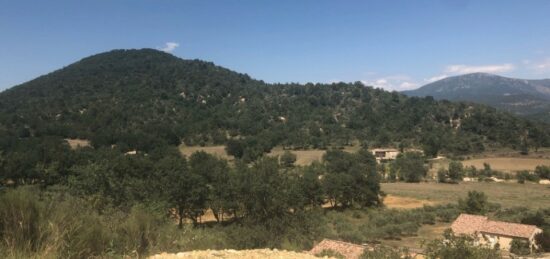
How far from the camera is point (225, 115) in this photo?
130625 mm

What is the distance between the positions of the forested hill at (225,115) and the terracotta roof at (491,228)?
194 ft

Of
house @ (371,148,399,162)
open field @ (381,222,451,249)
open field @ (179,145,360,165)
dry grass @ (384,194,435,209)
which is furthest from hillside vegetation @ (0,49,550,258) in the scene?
house @ (371,148,399,162)

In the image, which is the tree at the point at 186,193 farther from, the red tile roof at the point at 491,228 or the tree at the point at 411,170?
the tree at the point at 411,170

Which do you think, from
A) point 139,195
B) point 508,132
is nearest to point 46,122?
point 139,195

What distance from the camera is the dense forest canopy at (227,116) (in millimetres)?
97812

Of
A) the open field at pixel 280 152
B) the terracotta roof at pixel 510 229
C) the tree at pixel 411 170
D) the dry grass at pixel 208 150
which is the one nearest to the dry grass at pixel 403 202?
the terracotta roof at pixel 510 229

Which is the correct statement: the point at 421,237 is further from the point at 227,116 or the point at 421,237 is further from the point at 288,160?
the point at 227,116

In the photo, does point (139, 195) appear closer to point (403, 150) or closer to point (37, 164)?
point (37, 164)

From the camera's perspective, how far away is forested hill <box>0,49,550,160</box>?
325 ft

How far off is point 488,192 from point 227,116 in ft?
290

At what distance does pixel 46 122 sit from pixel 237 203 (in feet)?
294

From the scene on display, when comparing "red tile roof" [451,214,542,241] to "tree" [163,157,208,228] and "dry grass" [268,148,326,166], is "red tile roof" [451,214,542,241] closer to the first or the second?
"tree" [163,157,208,228]

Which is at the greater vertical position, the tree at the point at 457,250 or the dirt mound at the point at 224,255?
the dirt mound at the point at 224,255

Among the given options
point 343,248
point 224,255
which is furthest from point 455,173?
point 224,255
